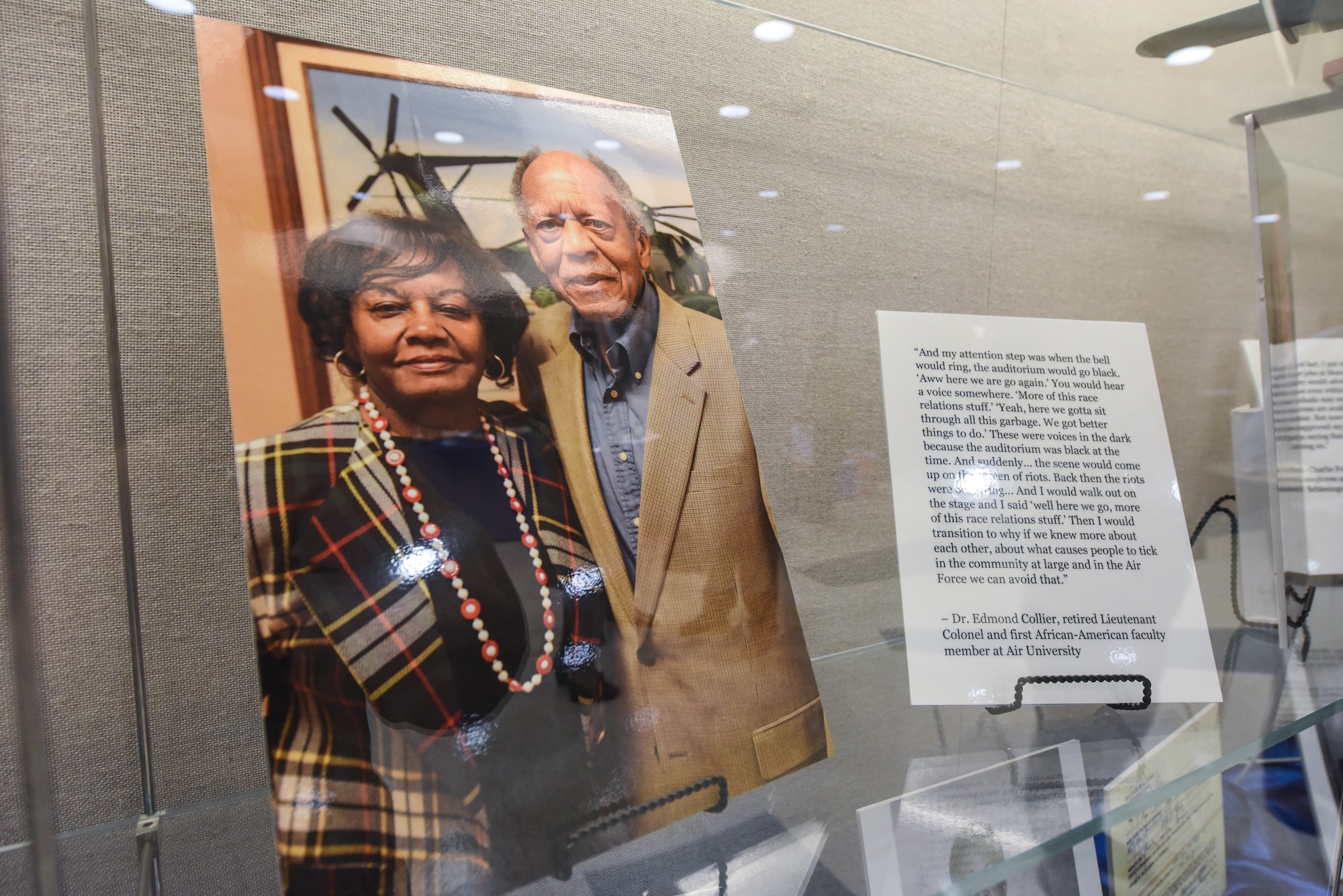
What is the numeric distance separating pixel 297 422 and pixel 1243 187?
4.79 feet

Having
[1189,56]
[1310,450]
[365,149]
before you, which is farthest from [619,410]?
[1189,56]

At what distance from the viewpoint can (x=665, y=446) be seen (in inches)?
26.3

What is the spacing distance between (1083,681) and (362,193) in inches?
28.2

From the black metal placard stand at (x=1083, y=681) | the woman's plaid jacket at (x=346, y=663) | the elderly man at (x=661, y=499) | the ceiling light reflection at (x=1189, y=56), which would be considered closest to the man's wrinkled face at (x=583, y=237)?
the elderly man at (x=661, y=499)

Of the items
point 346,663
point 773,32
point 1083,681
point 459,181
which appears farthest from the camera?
point 773,32

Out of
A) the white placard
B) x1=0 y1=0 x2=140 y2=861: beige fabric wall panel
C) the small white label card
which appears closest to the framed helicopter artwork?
x1=0 y1=0 x2=140 y2=861: beige fabric wall panel

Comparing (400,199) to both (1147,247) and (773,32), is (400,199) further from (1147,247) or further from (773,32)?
(1147,247)

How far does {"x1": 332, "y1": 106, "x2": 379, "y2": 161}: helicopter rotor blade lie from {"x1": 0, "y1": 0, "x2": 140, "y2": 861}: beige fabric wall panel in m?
0.19

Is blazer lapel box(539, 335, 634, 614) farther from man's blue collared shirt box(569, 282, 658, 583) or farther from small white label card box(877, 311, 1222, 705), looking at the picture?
small white label card box(877, 311, 1222, 705)

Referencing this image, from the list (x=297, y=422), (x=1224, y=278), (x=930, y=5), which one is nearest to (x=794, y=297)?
(x=930, y=5)

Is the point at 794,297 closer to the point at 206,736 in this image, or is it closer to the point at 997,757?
the point at 997,757

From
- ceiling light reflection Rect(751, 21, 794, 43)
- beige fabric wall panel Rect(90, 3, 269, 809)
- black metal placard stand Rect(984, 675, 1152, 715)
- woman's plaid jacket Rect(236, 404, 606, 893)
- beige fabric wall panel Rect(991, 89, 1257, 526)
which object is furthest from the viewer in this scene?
beige fabric wall panel Rect(991, 89, 1257, 526)

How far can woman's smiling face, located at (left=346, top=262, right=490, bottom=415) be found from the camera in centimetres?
54

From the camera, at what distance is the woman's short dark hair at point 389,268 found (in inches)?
20.8
